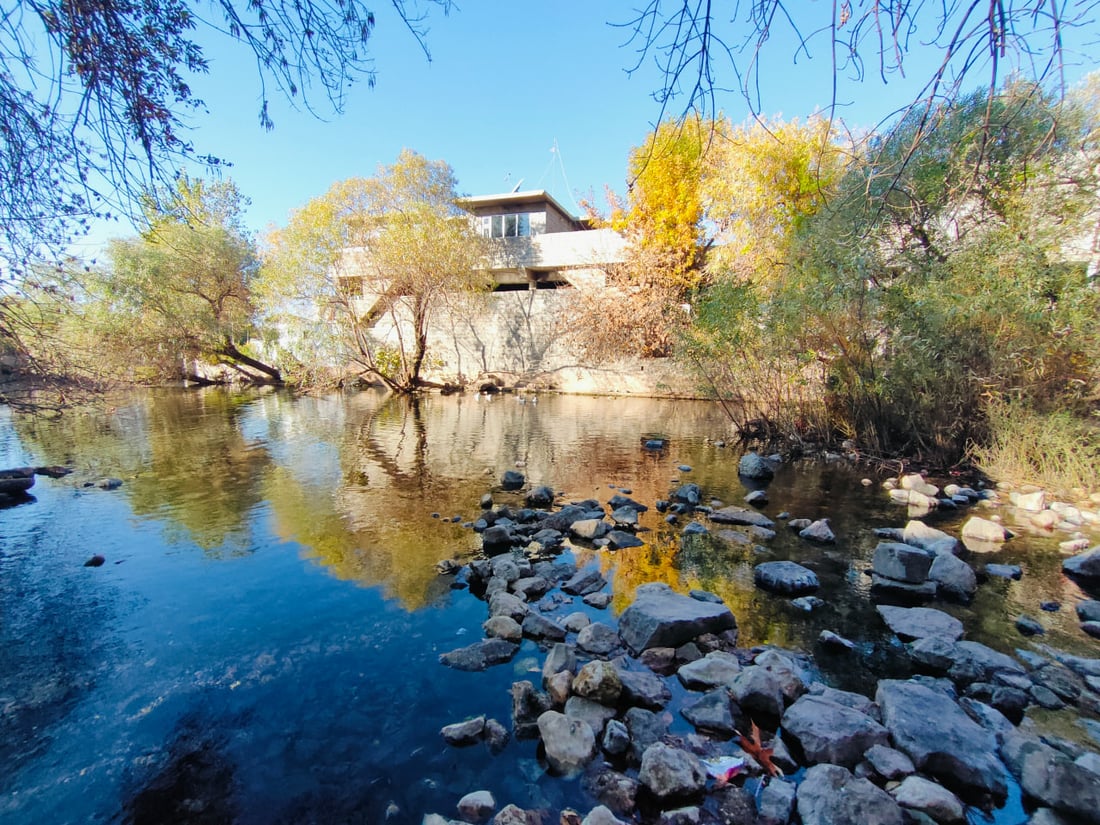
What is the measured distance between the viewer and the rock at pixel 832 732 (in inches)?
102

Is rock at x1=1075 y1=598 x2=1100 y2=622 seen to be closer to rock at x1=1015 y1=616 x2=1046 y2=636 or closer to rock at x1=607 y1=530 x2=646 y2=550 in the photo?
rock at x1=1015 y1=616 x2=1046 y2=636

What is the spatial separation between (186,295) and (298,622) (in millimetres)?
22808

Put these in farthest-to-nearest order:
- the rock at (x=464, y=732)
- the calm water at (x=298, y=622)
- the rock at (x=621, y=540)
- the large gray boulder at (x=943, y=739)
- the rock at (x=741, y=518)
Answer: the rock at (x=741, y=518) < the rock at (x=621, y=540) < the rock at (x=464, y=732) < the calm water at (x=298, y=622) < the large gray boulder at (x=943, y=739)

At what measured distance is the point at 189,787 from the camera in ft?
8.38

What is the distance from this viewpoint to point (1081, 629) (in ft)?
12.8

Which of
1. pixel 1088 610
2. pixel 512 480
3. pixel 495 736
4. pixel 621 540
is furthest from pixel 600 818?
pixel 512 480

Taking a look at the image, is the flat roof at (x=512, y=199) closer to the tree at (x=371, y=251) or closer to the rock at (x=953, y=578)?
the tree at (x=371, y=251)

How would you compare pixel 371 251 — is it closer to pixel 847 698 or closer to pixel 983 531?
pixel 983 531

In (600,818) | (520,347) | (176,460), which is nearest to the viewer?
(600,818)

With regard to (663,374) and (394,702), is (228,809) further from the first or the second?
(663,374)

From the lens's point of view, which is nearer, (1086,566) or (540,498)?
(1086,566)

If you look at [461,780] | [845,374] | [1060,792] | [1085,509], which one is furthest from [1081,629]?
[845,374]

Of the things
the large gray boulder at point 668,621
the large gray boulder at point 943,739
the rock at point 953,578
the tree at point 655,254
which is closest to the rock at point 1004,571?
the rock at point 953,578

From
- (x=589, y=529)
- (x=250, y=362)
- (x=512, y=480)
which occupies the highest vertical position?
(x=250, y=362)
